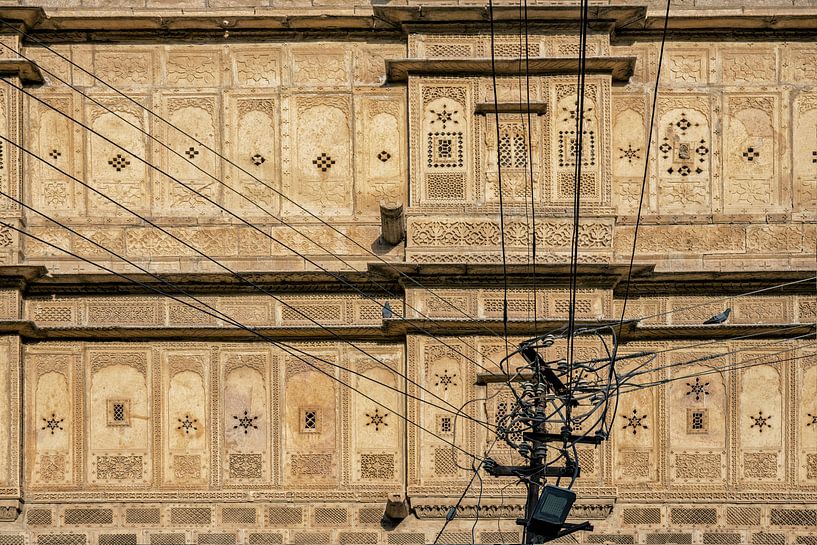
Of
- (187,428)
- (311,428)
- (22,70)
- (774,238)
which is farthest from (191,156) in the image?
(774,238)

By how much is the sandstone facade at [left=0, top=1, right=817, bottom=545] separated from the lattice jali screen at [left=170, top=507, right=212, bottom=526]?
0.9 inches

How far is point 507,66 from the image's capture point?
16906 millimetres

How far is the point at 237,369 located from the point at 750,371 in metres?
4.78

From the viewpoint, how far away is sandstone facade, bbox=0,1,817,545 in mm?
16453

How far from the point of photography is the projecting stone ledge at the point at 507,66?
1686 centimetres

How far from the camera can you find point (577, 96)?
1688 centimetres

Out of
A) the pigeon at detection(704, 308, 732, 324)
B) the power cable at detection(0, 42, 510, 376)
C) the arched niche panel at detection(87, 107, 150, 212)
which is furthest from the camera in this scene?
the arched niche panel at detection(87, 107, 150, 212)

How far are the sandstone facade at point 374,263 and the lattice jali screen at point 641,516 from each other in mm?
26

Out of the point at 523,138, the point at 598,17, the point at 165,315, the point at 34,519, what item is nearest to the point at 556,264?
the point at 523,138

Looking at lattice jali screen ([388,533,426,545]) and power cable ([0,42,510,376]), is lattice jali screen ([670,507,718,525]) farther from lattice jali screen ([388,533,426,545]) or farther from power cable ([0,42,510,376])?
power cable ([0,42,510,376])

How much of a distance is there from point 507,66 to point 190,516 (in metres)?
5.13

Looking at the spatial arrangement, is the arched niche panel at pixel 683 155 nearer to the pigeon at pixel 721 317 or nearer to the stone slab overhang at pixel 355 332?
the stone slab overhang at pixel 355 332

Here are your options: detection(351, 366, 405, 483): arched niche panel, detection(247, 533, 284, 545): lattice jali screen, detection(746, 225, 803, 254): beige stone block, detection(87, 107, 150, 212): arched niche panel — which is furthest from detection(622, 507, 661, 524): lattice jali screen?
detection(87, 107, 150, 212): arched niche panel

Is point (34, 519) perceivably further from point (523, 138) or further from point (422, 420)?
point (523, 138)
